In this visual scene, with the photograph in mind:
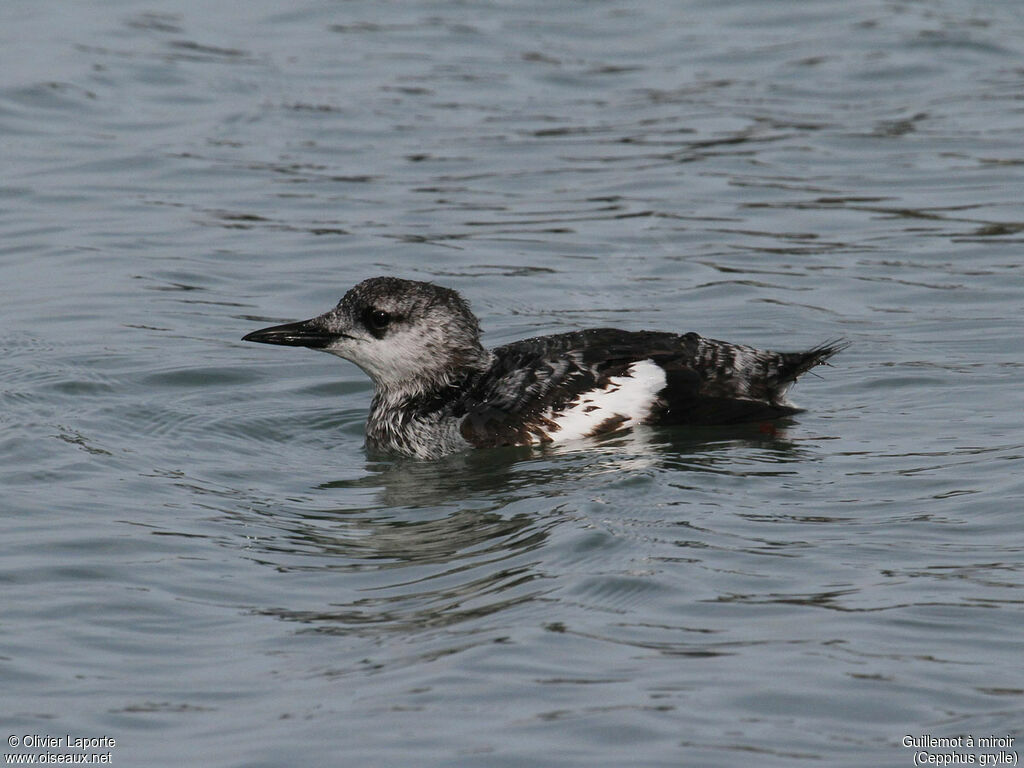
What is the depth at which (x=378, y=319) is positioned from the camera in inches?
341

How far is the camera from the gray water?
209 inches

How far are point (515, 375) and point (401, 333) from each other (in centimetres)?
75

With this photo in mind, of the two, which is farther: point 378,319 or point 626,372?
point 378,319

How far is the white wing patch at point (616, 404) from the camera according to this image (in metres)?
8.05

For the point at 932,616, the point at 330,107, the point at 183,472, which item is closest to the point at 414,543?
the point at 183,472

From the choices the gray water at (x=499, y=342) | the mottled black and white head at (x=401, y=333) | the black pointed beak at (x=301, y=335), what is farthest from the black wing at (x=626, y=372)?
Result: the black pointed beak at (x=301, y=335)

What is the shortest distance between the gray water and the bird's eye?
694 millimetres

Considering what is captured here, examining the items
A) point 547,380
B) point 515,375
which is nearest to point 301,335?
point 515,375

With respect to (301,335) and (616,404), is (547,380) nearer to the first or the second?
(616,404)

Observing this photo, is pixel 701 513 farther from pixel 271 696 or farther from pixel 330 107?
pixel 330 107

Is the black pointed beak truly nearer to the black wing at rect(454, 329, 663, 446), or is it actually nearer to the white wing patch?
the black wing at rect(454, 329, 663, 446)

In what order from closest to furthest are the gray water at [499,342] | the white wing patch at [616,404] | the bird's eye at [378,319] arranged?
the gray water at [499,342] < the white wing patch at [616,404] < the bird's eye at [378,319]

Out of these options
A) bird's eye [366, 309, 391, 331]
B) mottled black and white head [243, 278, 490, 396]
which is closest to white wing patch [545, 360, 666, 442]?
mottled black and white head [243, 278, 490, 396]

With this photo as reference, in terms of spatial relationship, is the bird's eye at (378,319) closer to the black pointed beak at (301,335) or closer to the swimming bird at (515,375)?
the swimming bird at (515,375)
